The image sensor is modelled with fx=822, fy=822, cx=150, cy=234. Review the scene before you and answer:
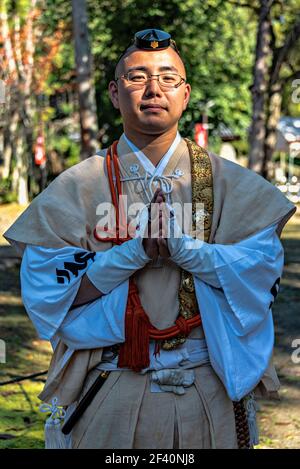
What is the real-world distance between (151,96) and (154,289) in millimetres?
684

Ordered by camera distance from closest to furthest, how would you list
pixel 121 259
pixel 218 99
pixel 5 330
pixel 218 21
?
pixel 121 259 < pixel 5 330 < pixel 218 21 < pixel 218 99

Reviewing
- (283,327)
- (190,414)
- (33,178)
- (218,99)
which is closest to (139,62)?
(190,414)

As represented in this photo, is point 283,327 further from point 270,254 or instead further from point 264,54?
point 264,54

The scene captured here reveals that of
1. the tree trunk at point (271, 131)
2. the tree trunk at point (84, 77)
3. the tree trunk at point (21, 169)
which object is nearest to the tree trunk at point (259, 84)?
the tree trunk at point (84, 77)

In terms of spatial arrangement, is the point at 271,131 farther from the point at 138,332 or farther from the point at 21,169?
the point at 138,332

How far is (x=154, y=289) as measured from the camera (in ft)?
9.61

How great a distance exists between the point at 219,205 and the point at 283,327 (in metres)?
5.77

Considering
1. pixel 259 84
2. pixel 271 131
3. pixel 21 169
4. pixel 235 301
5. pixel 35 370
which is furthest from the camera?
pixel 21 169

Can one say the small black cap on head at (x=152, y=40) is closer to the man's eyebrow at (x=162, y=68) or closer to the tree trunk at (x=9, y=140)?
the man's eyebrow at (x=162, y=68)

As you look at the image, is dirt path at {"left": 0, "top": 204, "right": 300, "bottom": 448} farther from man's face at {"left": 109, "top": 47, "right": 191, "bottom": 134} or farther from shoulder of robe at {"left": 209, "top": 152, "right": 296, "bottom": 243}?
man's face at {"left": 109, "top": 47, "right": 191, "bottom": 134}

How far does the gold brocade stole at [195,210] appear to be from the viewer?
2916 millimetres

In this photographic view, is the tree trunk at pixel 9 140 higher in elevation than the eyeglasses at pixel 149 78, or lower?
lower

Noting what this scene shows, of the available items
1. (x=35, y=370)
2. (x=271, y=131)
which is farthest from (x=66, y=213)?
(x=271, y=131)

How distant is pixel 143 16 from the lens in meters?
17.5
